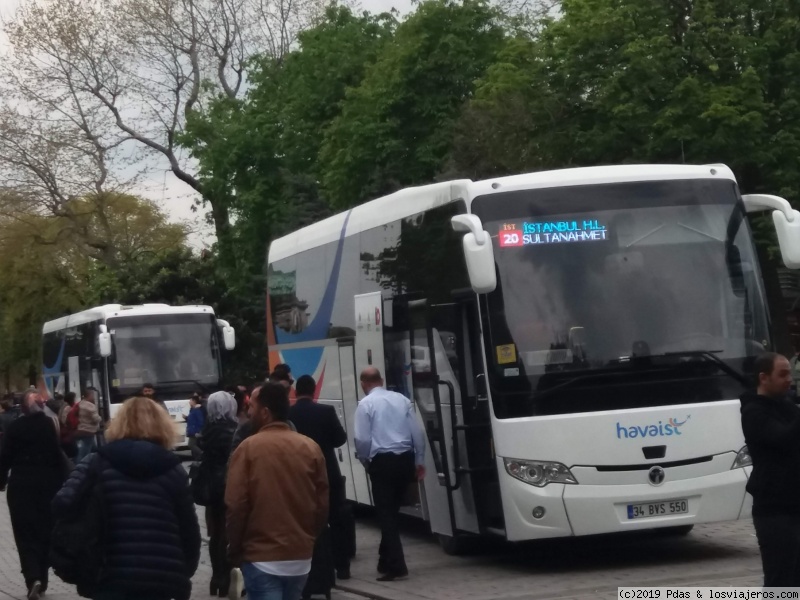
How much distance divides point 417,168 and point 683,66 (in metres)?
11.2

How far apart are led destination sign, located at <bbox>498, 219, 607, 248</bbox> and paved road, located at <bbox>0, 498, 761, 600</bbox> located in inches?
112

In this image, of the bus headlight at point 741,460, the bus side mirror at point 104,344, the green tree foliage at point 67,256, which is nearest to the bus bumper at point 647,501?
the bus headlight at point 741,460

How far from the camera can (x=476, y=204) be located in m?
12.9

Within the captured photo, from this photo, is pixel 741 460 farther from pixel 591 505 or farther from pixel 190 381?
pixel 190 381

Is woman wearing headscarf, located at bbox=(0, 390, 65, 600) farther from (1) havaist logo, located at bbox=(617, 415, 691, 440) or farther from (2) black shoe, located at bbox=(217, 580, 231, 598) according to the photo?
(1) havaist logo, located at bbox=(617, 415, 691, 440)

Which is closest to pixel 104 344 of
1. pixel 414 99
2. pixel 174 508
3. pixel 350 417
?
pixel 414 99

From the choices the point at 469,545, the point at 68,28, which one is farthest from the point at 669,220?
the point at 68,28

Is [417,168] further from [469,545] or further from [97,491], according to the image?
[97,491]

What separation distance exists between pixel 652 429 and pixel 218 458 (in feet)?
11.8

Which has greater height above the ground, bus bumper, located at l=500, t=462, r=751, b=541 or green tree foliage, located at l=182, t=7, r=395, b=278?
green tree foliage, located at l=182, t=7, r=395, b=278

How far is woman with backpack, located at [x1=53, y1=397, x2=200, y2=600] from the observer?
657cm

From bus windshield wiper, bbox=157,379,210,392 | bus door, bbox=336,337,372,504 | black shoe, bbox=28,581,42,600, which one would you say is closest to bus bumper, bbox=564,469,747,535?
black shoe, bbox=28,581,42,600

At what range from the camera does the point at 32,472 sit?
12.4 meters

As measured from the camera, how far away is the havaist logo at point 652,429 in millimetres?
12352
